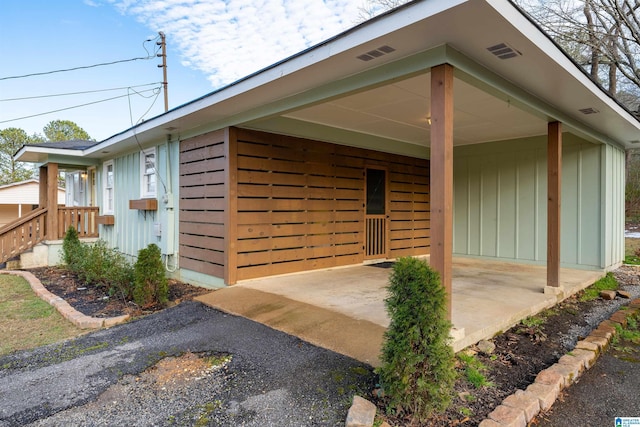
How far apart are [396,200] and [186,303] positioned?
4391 millimetres

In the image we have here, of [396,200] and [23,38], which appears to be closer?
[396,200]

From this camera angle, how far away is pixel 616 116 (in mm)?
4828

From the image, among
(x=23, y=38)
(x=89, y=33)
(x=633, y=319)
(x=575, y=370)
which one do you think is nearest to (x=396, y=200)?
(x=633, y=319)

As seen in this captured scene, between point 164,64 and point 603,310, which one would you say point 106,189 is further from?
point 164,64

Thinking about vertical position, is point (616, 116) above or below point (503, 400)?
above

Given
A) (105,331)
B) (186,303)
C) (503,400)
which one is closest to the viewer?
(503,400)

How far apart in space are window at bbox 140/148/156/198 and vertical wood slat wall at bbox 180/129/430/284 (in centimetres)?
116

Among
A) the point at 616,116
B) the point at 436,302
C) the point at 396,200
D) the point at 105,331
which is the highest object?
the point at 616,116

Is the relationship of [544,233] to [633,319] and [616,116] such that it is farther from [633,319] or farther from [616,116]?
[633,319]

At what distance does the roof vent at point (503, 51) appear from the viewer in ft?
8.98

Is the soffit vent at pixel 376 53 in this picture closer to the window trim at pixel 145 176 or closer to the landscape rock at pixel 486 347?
the landscape rock at pixel 486 347

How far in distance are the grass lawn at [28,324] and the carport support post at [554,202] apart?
527 centimetres

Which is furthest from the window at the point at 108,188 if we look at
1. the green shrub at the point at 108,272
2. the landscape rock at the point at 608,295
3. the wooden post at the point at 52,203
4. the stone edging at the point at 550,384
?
the landscape rock at the point at 608,295

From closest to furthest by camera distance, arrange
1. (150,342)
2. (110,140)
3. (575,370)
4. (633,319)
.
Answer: (575,370), (150,342), (633,319), (110,140)
